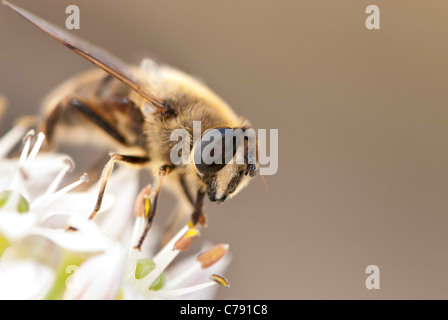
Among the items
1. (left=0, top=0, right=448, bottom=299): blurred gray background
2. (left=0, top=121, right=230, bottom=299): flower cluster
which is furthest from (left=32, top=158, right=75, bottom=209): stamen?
(left=0, top=0, right=448, bottom=299): blurred gray background

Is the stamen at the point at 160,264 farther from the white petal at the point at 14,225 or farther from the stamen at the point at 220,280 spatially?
the white petal at the point at 14,225

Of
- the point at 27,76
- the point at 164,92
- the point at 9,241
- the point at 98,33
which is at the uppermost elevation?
A: the point at 98,33

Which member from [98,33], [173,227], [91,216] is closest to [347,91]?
[98,33]

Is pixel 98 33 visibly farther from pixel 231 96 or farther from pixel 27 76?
pixel 231 96

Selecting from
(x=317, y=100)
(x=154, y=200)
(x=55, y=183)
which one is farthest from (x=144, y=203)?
(x=317, y=100)

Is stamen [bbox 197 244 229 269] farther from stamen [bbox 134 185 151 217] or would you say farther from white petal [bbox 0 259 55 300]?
white petal [bbox 0 259 55 300]
